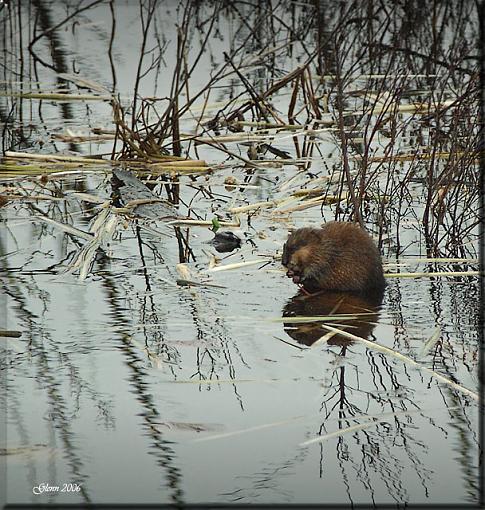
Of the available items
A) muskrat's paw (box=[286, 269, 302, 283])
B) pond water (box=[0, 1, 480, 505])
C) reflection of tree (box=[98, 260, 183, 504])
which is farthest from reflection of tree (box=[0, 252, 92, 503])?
muskrat's paw (box=[286, 269, 302, 283])

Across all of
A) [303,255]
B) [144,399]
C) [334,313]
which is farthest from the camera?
[303,255]

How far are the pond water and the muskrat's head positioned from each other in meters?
0.11

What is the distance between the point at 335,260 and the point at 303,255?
17 centimetres

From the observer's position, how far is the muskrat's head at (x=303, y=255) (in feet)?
19.0

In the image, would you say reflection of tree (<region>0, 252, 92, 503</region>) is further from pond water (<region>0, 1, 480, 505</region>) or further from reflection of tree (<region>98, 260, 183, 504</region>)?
reflection of tree (<region>98, 260, 183, 504</region>)

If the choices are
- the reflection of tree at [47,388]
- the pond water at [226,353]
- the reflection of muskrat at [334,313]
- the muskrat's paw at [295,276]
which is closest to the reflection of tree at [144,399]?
the pond water at [226,353]

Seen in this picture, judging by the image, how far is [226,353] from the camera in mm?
4852

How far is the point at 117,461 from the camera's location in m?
3.85

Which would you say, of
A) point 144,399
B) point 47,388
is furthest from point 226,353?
point 47,388

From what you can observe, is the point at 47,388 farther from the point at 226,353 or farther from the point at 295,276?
the point at 295,276

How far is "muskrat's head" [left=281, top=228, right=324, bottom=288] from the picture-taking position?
5.78 metres

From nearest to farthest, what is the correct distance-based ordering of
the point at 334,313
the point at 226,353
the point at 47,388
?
the point at 47,388, the point at 226,353, the point at 334,313

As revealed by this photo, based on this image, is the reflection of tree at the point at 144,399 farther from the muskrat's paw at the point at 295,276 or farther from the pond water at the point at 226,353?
the muskrat's paw at the point at 295,276

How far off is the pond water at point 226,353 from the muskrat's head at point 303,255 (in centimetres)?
11
